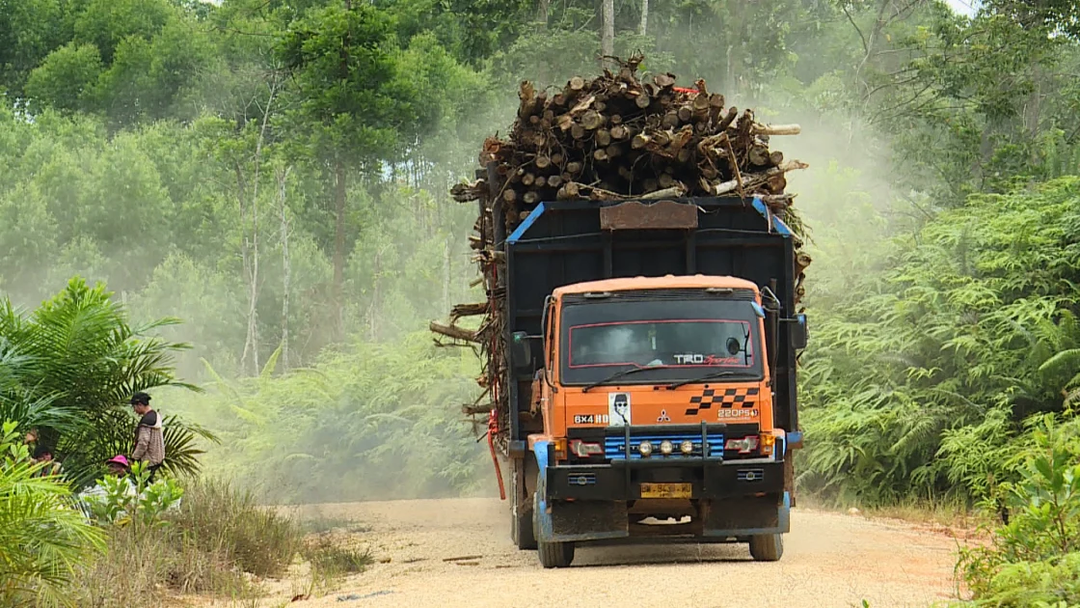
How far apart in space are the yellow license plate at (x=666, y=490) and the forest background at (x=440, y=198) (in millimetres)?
5107

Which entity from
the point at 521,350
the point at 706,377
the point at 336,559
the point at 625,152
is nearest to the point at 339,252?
the point at 625,152

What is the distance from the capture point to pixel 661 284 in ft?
40.5

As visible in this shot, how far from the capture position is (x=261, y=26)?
5903cm

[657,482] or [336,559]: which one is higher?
[657,482]

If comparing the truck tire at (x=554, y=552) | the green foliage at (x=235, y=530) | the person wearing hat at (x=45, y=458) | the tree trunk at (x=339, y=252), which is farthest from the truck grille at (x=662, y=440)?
the tree trunk at (x=339, y=252)

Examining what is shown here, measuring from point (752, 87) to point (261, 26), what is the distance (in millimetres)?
22004

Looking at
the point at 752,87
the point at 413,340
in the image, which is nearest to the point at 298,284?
the point at 752,87

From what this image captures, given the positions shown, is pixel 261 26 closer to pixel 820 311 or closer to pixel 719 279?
pixel 820 311

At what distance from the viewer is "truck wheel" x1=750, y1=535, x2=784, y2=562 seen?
491 inches

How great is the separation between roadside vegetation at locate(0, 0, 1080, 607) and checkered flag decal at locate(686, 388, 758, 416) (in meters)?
2.19

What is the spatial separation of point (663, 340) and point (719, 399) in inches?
27.9

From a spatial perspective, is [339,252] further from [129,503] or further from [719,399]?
[719,399]

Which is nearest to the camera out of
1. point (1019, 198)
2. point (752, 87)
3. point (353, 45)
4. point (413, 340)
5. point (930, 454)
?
point (930, 454)

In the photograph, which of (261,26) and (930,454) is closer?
(930,454)
